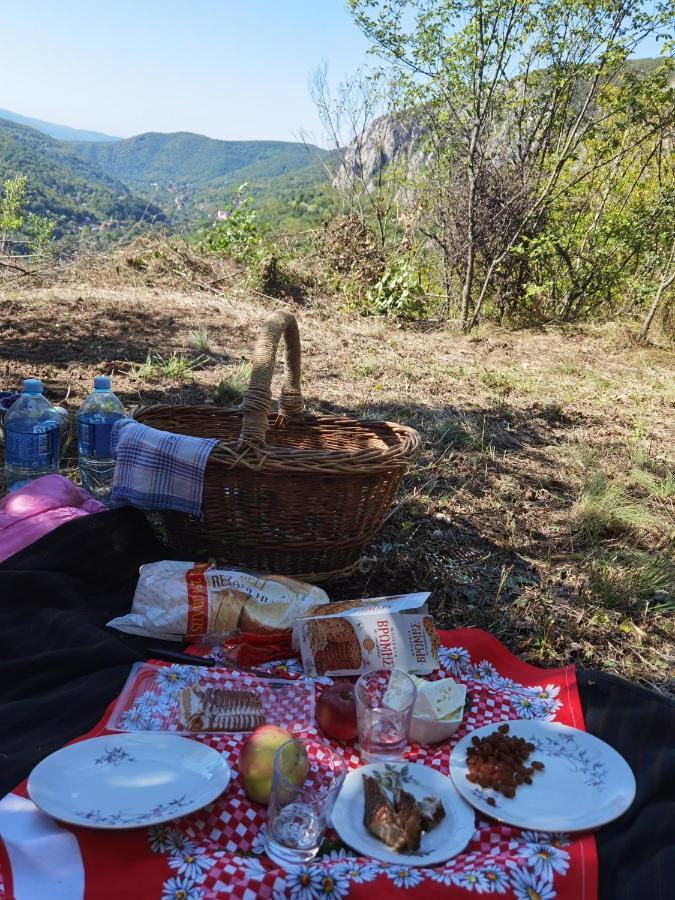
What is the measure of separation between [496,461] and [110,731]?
290cm

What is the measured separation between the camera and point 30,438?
111 inches

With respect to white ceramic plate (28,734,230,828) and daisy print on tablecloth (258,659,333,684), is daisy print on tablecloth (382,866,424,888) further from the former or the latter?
daisy print on tablecloth (258,659,333,684)

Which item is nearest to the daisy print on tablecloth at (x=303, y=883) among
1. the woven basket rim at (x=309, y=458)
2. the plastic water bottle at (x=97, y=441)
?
the woven basket rim at (x=309, y=458)

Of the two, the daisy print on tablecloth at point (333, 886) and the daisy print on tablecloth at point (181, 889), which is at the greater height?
the daisy print on tablecloth at point (333, 886)

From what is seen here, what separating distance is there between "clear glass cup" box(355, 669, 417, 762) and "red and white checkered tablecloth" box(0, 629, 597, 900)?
0.24 metres

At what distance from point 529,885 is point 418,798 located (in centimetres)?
25

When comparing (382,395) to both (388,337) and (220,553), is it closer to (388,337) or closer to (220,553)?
(388,337)

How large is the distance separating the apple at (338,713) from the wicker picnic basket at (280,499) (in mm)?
777

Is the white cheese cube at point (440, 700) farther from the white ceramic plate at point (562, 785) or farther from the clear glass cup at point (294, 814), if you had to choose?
the clear glass cup at point (294, 814)

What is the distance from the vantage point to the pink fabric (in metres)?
2.28

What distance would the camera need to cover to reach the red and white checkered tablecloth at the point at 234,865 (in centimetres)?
120

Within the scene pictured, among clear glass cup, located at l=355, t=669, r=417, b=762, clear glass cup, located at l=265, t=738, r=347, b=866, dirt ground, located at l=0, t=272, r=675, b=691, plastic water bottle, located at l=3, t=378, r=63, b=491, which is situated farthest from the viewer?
plastic water bottle, located at l=3, t=378, r=63, b=491

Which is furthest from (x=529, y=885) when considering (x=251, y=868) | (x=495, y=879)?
(x=251, y=868)

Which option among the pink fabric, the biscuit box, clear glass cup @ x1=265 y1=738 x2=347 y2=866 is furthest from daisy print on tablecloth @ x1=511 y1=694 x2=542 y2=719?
the pink fabric
